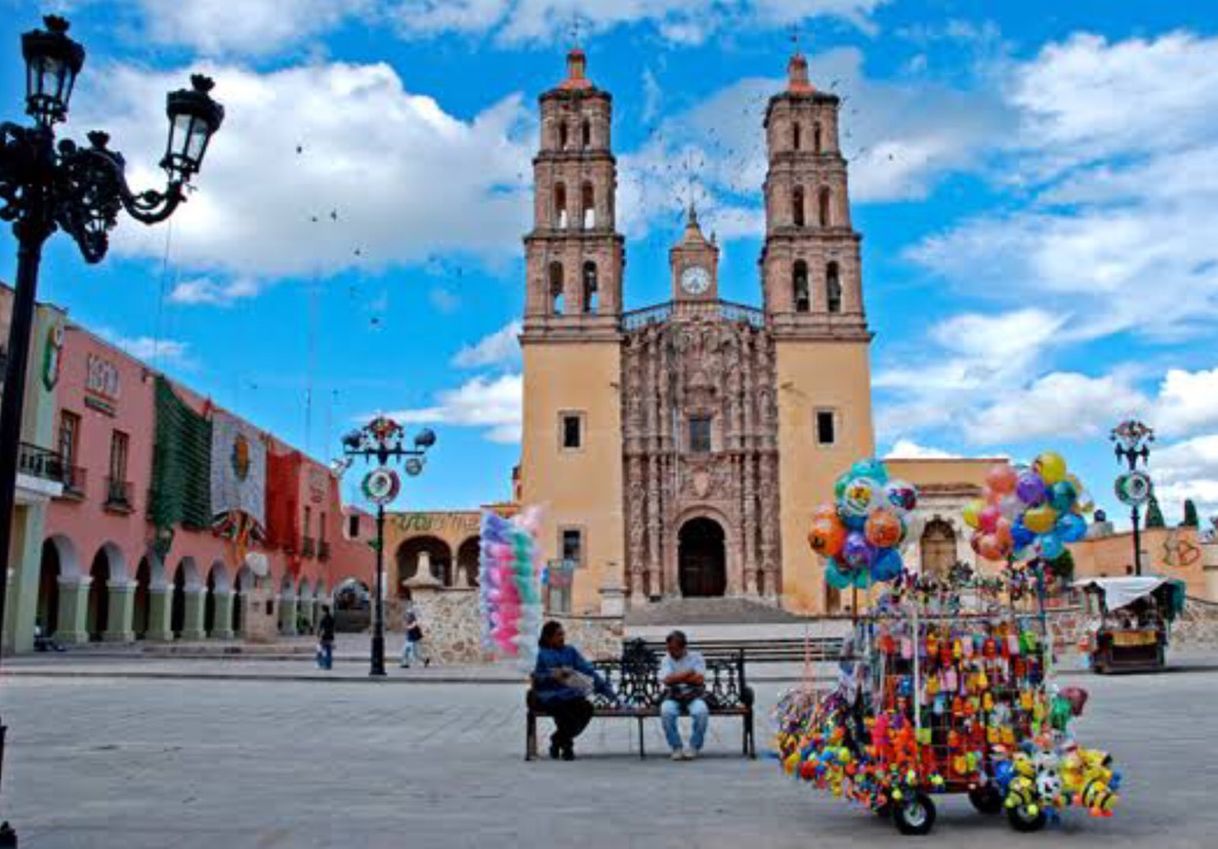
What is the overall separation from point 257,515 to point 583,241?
497 inches

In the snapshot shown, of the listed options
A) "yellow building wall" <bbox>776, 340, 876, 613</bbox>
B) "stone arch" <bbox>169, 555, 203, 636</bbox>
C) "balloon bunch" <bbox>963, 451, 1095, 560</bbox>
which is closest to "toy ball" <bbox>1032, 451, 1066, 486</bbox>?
"balloon bunch" <bbox>963, 451, 1095, 560</bbox>

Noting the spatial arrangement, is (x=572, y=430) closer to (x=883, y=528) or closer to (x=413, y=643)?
(x=413, y=643)

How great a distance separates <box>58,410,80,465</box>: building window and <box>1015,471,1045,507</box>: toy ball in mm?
19704

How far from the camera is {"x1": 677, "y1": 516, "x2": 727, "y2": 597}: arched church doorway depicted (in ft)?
113

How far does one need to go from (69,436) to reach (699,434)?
18379 millimetres

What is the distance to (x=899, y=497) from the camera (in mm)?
6770

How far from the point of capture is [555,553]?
33.2 metres

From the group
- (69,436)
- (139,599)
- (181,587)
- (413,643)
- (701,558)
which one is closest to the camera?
(413,643)

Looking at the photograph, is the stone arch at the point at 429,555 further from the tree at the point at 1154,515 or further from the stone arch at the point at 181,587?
the tree at the point at 1154,515

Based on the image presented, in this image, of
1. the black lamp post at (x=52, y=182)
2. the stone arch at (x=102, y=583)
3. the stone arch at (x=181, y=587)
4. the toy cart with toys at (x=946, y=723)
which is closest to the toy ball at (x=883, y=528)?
the toy cart with toys at (x=946, y=723)

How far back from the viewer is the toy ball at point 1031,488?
7469mm

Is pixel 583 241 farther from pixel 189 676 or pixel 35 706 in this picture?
pixel 35 706

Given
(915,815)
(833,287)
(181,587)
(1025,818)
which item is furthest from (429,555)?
(1025,818)

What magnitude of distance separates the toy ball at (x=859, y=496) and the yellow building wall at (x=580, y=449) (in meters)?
26.6
